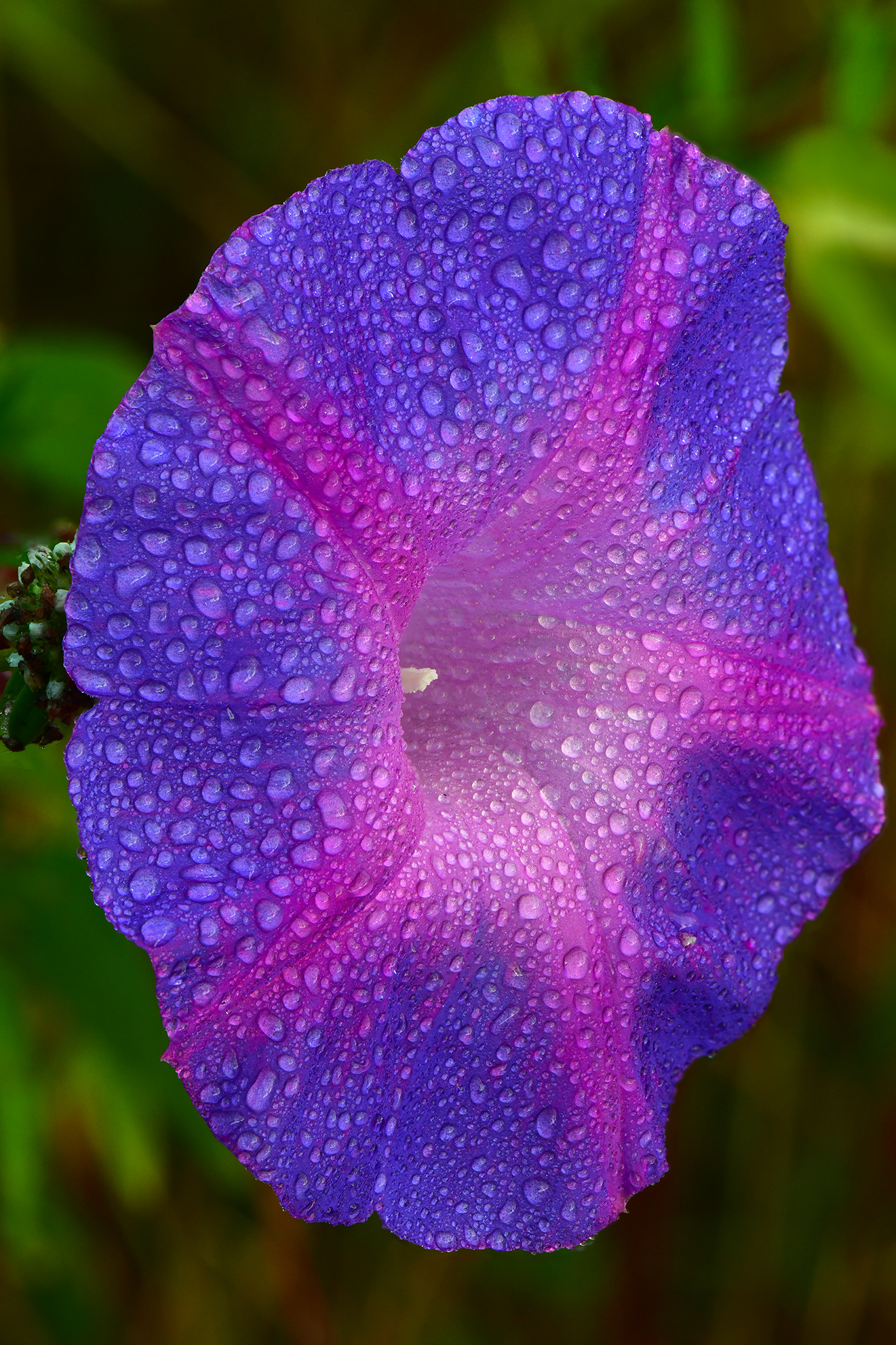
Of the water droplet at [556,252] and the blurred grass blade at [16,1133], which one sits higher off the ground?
the water droplet at [556,252]

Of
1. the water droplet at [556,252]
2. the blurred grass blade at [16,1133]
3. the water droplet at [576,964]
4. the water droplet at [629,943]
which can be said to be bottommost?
the blurred grass blade at [16,1133]

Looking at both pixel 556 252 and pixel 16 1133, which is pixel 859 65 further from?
pixel 16 1133

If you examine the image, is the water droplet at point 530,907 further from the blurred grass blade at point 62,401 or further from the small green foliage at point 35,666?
the blurred grass blade at point 62,401

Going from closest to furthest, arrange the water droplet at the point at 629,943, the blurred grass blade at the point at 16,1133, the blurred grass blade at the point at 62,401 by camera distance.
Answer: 1. the water droplet at the point at 629,943
2. the blurred grass blade at the point at 62,401
3. the blurred grass blade at the point at 16,1133

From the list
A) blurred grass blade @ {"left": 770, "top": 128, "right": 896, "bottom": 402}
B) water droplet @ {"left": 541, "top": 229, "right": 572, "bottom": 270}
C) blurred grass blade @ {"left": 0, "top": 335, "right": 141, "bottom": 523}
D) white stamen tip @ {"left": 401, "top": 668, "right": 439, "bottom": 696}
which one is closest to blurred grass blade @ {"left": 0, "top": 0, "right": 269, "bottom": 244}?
blurred grass blade @ {"left": 0, "top": 335, "right": 141, "bottom": 523}

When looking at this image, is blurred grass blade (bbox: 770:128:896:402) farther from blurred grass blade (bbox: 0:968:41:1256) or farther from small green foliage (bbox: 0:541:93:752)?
blurred grass blade (bbox: 0:968:41:1256)

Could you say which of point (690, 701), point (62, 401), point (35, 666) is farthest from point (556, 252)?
point (62, 401)

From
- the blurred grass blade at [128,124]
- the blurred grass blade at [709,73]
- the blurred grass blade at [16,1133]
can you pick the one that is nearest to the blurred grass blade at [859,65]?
the blurred grass blade at [709,73]

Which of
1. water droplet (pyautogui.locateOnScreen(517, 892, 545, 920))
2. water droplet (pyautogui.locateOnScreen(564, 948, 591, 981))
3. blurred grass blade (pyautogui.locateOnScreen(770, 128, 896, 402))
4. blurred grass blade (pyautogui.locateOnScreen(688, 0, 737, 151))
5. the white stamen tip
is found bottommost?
water droplet (pyautogui.locateOnScreen(564, 948, 591, 981))
